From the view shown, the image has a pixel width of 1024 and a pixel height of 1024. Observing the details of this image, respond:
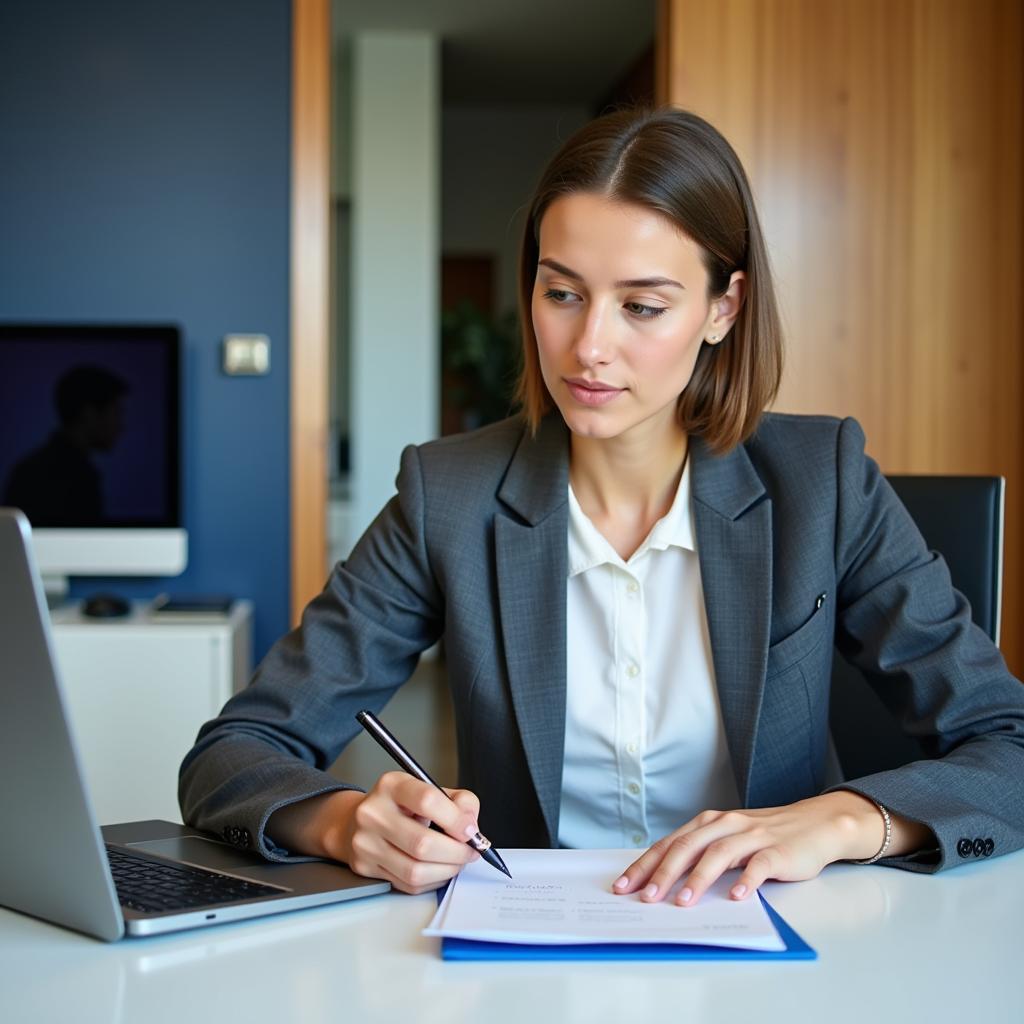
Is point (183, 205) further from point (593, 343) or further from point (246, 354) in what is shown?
point (593, 343)

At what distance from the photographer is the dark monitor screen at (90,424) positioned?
340cm

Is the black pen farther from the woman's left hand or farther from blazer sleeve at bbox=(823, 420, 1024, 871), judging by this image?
blazer sleeve at bbox=(823, 420, 1024, 871)

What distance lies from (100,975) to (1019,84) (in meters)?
3.60

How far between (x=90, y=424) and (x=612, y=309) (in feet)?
7.99

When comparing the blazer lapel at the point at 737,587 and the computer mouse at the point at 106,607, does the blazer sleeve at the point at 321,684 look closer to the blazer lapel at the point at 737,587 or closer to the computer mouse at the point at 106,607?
the blazer lapel at the point at 737,587

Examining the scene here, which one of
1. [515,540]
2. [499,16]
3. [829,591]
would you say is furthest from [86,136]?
[499,16]

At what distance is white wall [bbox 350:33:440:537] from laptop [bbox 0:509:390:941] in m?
5.32

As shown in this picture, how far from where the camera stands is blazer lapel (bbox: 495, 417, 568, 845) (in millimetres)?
1388

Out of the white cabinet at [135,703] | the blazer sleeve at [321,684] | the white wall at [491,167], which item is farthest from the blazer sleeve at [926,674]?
the white wall at [491,167]

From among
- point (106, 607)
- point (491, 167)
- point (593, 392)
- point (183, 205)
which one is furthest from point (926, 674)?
point (491, 167)

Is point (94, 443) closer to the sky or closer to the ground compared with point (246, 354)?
closer to the ground

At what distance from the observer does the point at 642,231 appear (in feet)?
4.46

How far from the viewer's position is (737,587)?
1.42 m

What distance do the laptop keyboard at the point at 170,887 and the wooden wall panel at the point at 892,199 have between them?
2.80m
